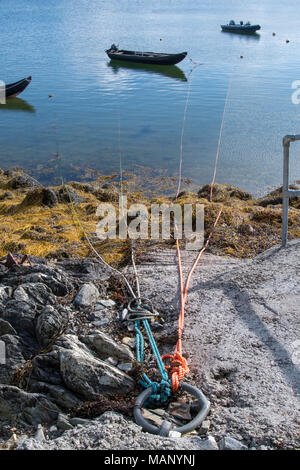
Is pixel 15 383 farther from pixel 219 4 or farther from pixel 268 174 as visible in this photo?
pixel 219 4

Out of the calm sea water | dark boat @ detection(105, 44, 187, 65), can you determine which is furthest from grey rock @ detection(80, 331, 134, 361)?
dark boat @ detection(105, 44, 187, 65)

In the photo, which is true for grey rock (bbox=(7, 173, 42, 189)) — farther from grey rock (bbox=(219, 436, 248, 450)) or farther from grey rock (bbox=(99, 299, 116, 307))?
grey rock (bbox=(219, 436, 248, 450))

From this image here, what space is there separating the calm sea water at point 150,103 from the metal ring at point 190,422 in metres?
9.89

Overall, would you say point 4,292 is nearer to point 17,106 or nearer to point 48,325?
point 48,325

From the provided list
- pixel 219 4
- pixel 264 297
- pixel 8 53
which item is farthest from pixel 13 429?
pixel 219 4

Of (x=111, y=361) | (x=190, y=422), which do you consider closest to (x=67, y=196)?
(x=111, y=361)

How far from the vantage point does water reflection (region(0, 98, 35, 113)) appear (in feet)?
67.7

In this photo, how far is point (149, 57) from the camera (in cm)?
2792

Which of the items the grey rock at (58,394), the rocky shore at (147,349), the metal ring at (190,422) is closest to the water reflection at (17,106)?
the rocky shore at (147,349)

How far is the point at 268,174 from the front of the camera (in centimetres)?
1288

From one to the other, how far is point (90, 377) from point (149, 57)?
28144 millimetres

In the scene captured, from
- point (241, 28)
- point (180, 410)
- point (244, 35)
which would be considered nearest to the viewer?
point (180, 410)

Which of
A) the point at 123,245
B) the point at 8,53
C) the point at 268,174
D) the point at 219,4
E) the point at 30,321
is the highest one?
the point at 219,4
